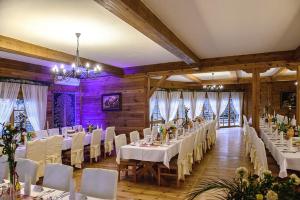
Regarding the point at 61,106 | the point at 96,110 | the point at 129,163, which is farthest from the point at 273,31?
the point at 61,106

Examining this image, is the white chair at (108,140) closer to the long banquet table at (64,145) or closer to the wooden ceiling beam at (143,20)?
the long banquet table at (64,145)

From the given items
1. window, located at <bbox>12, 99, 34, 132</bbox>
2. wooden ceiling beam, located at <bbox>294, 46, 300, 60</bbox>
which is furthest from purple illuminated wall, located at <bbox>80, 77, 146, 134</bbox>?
wooden ceiling beam, located at <bbox>294, 46, 300, 60</bbox>

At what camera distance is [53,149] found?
15.6ft

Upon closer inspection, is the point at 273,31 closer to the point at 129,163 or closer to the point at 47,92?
the point at 129,163

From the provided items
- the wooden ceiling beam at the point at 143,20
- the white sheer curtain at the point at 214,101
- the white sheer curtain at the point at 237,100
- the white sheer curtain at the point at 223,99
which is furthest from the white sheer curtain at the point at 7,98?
the white sheer curtain at the point at 237,100

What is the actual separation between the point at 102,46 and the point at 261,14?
10.0ft

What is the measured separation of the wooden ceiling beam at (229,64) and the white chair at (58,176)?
15.5 ft

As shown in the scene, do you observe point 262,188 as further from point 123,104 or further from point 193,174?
point 123,104

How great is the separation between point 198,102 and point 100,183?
11153mm

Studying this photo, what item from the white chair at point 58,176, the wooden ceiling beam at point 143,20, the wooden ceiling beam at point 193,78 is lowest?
the white chair at point 58,176

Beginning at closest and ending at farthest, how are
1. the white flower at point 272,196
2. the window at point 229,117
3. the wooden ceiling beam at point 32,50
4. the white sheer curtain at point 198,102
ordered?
the white flower at point 272,196, the wooden ceiling beam at point 32,50, the white sheer curtain at point 198,102, the window at point 229,117

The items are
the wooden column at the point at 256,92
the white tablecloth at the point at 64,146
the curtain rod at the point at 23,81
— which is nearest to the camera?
the white tablecloth at the point at 64,146

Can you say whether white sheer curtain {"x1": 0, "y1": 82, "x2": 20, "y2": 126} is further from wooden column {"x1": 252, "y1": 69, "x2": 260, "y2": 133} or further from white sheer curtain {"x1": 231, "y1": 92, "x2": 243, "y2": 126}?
white sheer curtain {"x1": 231, "y1": 92, "x2": 243, "y2": 126}

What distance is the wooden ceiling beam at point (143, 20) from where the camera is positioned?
2.45 metres
